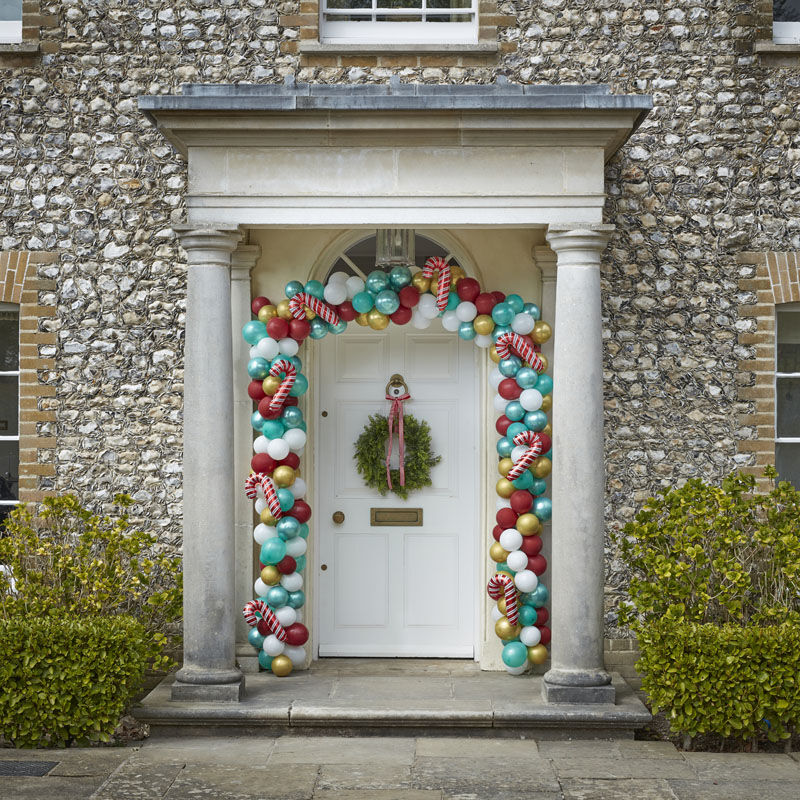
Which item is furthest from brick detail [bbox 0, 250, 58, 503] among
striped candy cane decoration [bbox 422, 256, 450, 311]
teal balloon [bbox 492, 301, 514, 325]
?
teal balloon [bbox 492, 301, 514, 325]

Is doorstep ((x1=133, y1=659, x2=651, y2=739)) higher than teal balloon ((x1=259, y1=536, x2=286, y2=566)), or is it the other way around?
teal balloon ((x1=259, y1=536, x2=286, y2=566))

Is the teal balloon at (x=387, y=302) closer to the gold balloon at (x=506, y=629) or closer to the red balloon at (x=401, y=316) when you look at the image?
the red balloon at (x=401, y=316)

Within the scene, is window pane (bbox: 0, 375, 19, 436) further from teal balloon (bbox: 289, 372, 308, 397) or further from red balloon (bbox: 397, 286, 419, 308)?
red balloon (bbox: 397, 286, 419, 308)

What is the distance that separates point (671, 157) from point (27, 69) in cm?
459

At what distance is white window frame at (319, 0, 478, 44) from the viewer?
761cm

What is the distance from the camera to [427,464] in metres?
7.64

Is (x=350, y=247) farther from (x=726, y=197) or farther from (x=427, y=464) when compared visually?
(x=726, y=197)

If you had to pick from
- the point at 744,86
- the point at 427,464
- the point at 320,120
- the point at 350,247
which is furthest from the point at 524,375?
the point at 744,86

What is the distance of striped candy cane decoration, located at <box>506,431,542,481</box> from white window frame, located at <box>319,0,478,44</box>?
9.42 ft

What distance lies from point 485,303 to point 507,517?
1461 mm

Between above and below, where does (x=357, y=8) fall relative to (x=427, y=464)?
above

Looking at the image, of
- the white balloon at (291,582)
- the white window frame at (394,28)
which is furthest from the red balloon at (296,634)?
the white window frame at (394,28)

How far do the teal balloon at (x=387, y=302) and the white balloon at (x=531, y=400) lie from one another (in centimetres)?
106

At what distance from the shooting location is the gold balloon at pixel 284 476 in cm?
707
